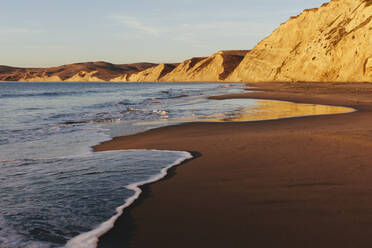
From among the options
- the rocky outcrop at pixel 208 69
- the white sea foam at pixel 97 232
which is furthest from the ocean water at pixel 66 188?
the rocky outcrop at pixel 208 69

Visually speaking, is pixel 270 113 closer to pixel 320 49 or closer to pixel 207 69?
pixel 320 49

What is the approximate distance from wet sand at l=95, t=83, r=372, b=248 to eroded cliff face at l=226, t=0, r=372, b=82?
155 ft

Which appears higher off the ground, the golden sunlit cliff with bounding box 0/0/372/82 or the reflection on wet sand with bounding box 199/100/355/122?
the golden sunlit cliff with bounding box 0/0/372/82

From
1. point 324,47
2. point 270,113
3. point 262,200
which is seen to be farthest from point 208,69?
point 262,200

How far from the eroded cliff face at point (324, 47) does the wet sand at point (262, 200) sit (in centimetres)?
4731

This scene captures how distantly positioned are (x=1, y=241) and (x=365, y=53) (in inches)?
2140

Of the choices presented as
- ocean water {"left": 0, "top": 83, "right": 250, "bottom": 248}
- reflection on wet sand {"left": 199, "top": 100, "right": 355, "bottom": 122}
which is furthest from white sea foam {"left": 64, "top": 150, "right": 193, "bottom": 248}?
reflection on wet sand {"left": 199, "top": 100, "right": 355, "bottom": 122}

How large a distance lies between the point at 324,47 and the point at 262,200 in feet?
210

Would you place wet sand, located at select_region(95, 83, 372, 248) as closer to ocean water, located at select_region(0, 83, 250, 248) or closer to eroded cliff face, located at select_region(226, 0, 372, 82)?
ocean water, located at select_region(0, 83, 250, 248)

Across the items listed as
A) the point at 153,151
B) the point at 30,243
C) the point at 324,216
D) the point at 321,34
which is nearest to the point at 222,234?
the point at 324,216

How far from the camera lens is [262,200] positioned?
3.85 meters

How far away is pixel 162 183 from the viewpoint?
4.82m

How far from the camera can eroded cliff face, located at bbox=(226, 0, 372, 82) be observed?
1971 inches

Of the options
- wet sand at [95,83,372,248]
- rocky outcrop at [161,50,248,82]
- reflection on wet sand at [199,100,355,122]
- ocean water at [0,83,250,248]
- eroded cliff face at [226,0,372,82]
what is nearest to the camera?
wet sand at [95,83,372,248]
